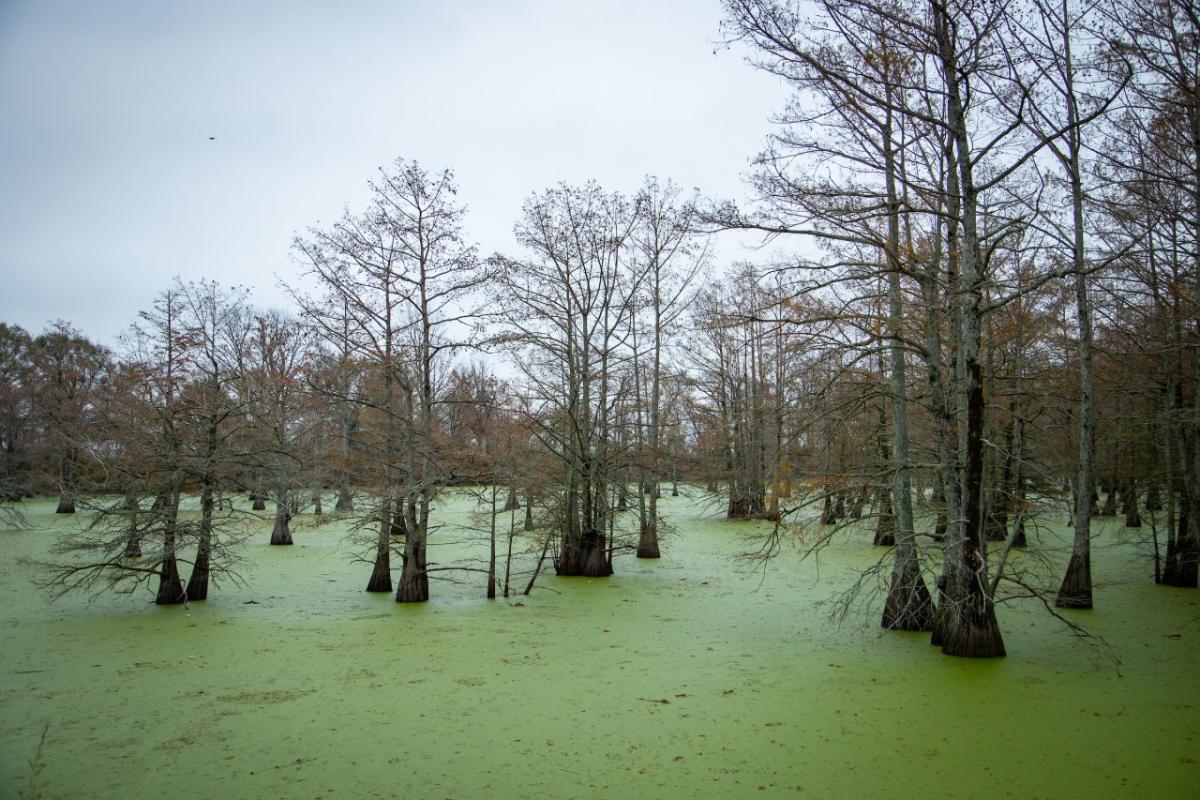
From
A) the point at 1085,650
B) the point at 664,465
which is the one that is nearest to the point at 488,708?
the point at 1085,650

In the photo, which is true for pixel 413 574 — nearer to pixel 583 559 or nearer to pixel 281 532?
pixel 583 559

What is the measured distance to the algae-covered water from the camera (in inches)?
195

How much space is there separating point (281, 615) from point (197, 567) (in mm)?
2054

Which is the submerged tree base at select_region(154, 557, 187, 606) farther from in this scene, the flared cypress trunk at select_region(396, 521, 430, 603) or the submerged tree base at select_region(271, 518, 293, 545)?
the submerged tree base at select_region(271, 518, 293, 545)

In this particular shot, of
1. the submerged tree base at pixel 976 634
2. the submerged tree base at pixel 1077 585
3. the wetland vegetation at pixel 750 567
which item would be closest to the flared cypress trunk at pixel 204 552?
the wetland vegetation at pixel 750 567

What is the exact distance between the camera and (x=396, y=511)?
38.8 ft

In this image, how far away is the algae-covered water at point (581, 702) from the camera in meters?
4.96

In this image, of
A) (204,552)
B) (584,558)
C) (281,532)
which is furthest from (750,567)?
(281,532)

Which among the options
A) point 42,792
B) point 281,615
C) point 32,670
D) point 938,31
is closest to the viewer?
point 42,792

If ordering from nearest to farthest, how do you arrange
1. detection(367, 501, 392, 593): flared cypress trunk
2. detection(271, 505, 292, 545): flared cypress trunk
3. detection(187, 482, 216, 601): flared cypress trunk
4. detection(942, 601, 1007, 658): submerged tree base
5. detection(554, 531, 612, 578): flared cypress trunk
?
detection(942, 601, 1007, 658): submerged tree base, detection(187, 482, 216, 601): flared cypress trunk, detection(367, 501, 392, 593): flared cypress trunk, detection(554, 531, 612, 578): flared cypress trunk, detection(271, 505, 292, 545): flared cypress trunk

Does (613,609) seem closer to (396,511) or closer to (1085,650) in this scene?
(396,511)

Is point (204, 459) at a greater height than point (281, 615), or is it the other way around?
point (204, 459)

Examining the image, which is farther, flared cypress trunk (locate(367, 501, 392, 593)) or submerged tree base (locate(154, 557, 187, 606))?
flared cypress trunk (locate(367, 501, 392, 593))

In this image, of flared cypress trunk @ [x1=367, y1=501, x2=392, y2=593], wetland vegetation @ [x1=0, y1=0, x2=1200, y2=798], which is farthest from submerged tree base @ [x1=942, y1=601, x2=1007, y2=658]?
flared cypress trunk @ [x1=367, y1=501, x2=392, y2=593]
